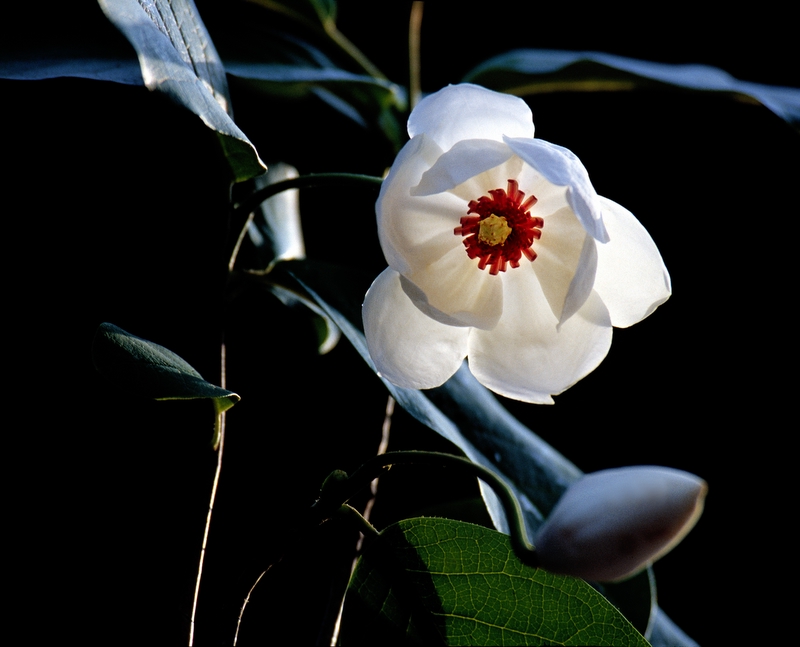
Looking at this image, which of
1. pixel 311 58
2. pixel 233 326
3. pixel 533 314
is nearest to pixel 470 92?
pixel 533 314

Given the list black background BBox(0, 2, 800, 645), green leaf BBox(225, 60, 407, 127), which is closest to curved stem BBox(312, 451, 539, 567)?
black background BBox(0, 2, 800, 645)

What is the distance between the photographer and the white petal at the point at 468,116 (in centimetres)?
52

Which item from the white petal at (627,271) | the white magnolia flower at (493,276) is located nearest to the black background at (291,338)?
the white magnolia flower at (493,276)

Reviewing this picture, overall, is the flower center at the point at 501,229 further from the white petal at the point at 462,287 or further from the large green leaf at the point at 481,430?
the large green leaf at the point at 481,430

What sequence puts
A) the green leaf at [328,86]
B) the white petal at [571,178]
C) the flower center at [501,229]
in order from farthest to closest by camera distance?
the green leaf at [328,86] < the flower center at [501,229] < the white petal at [571,178]

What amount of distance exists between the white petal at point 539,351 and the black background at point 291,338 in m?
0.18

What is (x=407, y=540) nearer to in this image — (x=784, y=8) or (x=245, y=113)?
(x=245, y=113)

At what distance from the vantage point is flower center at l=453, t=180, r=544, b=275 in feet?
1.99

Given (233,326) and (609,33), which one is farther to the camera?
(609,33)

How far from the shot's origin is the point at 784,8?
1572 millimetres

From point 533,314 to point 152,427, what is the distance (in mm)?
605

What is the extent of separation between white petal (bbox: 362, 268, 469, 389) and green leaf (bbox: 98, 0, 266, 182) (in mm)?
126

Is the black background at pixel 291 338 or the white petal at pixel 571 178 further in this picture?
the black background at pixel 291 338

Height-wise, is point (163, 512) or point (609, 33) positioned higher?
point (609, 33)
